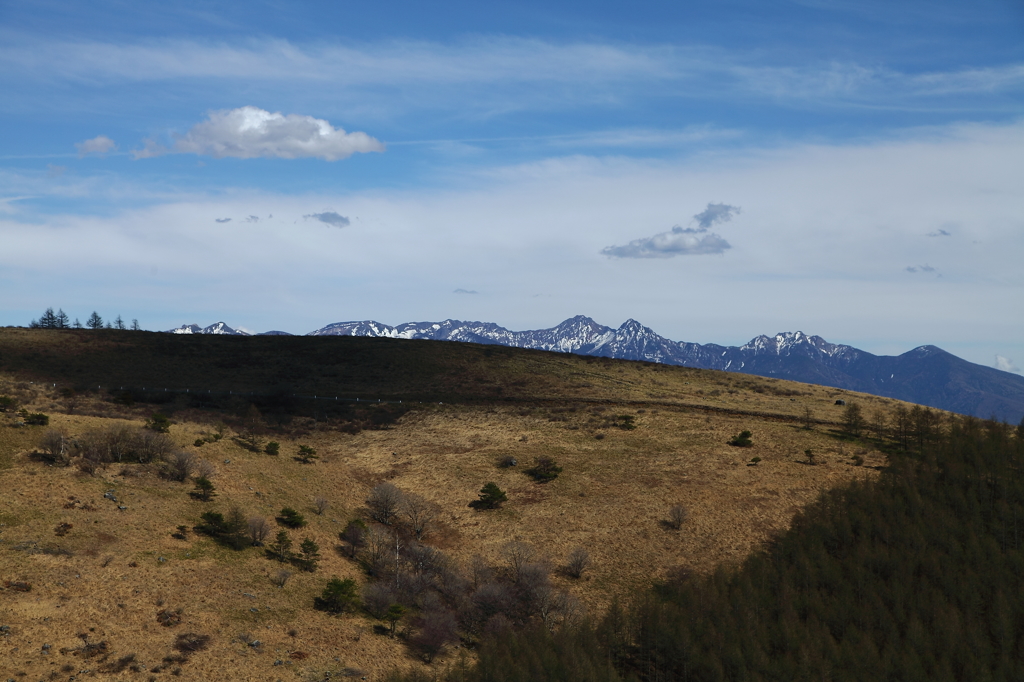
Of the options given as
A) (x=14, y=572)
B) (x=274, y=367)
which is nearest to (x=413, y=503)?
(x=14, y=572)

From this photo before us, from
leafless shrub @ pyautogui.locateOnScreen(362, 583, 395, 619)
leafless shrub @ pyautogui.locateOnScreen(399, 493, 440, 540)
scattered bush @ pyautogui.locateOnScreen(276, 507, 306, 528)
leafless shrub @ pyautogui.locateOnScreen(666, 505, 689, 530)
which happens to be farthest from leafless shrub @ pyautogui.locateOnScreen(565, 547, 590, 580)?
scattered bush @ pyautogui.locateOnScreen(276, 507, 306, 528)

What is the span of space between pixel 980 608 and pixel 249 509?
52.9 meters

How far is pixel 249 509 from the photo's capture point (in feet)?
161

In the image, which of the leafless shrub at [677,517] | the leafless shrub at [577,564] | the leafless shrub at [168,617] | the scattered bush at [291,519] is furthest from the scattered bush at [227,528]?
the leafless shrub at [677,517]

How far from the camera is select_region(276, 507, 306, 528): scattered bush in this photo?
48.9 metres

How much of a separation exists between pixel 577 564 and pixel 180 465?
3074 centimetres

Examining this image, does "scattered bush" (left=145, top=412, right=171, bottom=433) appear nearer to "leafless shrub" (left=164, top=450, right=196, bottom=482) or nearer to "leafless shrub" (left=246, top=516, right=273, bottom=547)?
"leafless shrub" (left=164, top=450, right=196, bottom=482)

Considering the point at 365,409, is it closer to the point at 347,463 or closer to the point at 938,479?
the point at 347,463

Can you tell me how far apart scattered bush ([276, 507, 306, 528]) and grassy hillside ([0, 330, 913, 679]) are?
636mm

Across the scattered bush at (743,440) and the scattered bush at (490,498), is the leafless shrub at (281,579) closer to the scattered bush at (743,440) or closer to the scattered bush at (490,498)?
the scattered bush at (490,498)

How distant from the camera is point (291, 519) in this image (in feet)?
160

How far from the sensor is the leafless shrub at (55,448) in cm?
4584

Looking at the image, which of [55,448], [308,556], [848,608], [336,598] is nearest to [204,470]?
[55,448]

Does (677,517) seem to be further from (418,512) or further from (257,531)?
(257,531)
